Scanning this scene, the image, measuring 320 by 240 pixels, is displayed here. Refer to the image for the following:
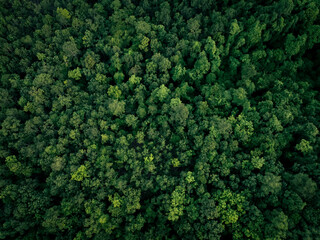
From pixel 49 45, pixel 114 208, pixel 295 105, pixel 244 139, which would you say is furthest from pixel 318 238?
pixel 49 45

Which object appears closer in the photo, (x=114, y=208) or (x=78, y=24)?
(x=114, y=208)

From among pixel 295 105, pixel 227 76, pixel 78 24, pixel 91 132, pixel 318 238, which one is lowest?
pixel 318 238

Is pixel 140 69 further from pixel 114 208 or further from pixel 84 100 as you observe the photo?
pixel 114 208

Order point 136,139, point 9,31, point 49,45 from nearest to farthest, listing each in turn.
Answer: point 136,139 → point 49,45 → point 9,31

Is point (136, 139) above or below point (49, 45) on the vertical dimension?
below

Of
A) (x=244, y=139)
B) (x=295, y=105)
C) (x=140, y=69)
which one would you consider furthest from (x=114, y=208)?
(x=295, y=105)

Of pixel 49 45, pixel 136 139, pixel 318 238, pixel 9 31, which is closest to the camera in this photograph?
pixel 318 238
